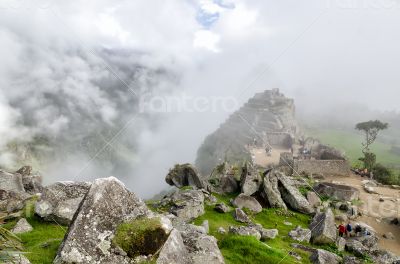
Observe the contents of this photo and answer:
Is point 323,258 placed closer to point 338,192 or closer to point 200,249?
point 200,249

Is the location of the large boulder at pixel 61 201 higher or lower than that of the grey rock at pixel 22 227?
higher

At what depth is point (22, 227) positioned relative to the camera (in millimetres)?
19797

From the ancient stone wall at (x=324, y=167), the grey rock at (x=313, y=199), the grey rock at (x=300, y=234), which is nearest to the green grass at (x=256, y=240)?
the grey rock at (x=300, y=234)

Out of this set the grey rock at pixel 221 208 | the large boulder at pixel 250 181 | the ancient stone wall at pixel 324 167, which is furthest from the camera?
the ancient stone wall at pixel 324 167

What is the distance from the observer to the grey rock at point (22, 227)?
63.7 feet

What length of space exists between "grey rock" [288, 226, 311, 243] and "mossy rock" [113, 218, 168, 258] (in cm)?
1733

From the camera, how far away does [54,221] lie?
807 inches

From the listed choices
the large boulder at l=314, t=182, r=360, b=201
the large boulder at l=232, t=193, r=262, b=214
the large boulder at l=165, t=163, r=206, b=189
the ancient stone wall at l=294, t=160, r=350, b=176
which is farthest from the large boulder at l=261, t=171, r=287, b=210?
the ancient stone wall at l=294, t=160, r=350, b=176

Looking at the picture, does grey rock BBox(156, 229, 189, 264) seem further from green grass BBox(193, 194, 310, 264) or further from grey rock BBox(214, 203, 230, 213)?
grey rock BBox(214, 203, 230, 213)

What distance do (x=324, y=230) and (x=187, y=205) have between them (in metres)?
10.2

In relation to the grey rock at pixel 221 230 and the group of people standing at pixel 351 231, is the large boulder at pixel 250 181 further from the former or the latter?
the grey rock at pixel 221 230

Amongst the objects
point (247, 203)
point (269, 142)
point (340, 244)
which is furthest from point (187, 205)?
point (269, 142)

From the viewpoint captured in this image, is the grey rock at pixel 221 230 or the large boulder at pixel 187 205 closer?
the grey rock at pixel 221 230

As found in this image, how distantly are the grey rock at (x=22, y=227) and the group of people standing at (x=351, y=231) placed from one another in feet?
74.7
